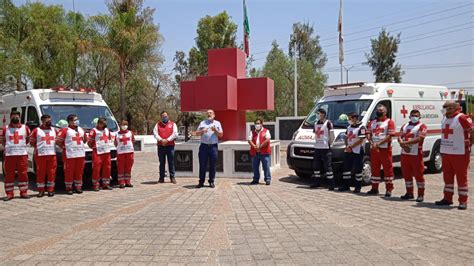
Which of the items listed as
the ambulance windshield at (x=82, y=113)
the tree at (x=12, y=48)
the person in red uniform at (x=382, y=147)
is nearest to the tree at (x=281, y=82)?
the tree at (x=12, y=48)

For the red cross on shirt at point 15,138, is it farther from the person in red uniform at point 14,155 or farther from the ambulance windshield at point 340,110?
the ambulance windshield at point 340,110

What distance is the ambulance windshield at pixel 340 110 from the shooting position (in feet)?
33.7

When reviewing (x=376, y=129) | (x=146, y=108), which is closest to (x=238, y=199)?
(x=376, y=129)

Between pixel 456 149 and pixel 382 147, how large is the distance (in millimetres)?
1601

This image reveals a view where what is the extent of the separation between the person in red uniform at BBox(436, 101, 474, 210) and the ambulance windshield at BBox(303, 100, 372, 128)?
2990 millimetres

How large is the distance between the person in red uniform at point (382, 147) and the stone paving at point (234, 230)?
43 centimetres

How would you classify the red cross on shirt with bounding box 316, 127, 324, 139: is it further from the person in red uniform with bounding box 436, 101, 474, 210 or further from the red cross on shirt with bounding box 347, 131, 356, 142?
the person in red uniform with bounding box 436, 101, 474, 210

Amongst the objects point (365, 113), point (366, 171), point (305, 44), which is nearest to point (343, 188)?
point (366, 171)

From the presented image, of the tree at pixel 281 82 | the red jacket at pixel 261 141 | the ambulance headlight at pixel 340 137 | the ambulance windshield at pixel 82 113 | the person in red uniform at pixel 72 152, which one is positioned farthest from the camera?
the tree at pixel 281 82

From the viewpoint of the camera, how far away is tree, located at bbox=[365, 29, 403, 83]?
4569 cm

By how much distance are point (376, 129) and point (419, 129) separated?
87 centimetres

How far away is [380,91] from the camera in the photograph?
1059 centimetres

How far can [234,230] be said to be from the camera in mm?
5633

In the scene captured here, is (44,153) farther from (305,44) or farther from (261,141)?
(305,44)
